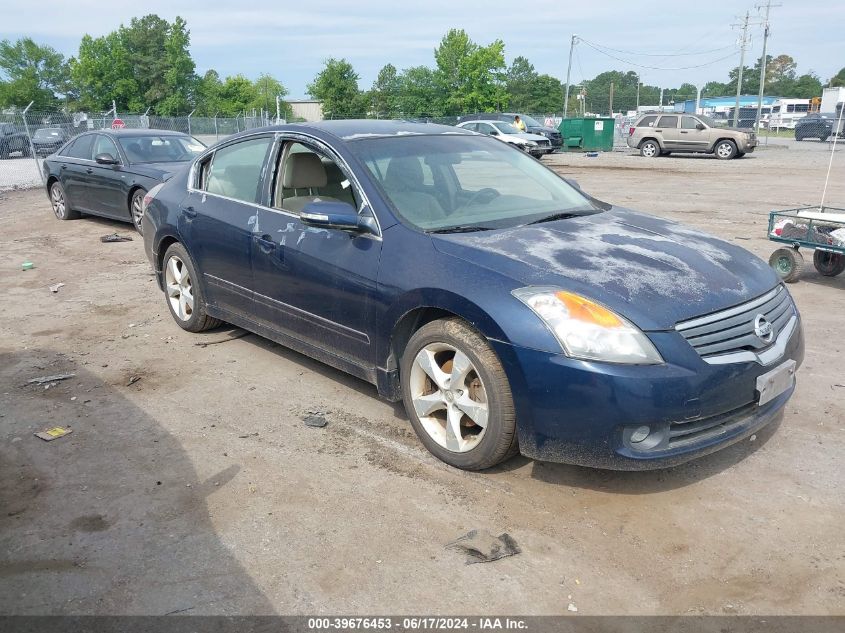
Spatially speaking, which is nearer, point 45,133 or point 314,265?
point 314,265

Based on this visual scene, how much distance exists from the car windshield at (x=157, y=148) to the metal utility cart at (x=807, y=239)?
8142mm

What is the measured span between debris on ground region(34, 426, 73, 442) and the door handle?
5.30 feet

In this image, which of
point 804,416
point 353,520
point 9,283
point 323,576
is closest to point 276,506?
point 353,520

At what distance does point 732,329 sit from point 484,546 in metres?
1.53

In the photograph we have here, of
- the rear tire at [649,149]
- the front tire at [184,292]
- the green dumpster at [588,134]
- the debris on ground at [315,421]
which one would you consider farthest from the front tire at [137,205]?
the green dumpster at [588,134]

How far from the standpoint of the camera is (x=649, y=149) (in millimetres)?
29938

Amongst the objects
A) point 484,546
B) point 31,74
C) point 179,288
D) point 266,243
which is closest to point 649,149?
point 179,288

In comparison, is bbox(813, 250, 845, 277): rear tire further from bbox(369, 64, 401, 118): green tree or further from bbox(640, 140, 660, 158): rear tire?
bbox(369, 64, 401, 118): green tree

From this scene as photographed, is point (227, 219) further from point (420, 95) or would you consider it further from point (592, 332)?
point (420, 95)

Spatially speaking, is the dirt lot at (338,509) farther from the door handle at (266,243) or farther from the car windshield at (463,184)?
the car windshield at (463,184)

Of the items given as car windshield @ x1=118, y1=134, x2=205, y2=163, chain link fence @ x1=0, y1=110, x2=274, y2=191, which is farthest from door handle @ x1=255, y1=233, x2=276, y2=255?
chain link fence @ x1=0, y1=110, x2=274, y2=191

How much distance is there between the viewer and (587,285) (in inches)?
133

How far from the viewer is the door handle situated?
472 cm

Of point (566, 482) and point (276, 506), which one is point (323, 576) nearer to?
point (276, 506)
